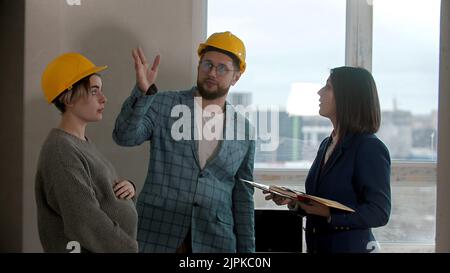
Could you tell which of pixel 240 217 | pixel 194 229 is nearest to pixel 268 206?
pixel 240 217

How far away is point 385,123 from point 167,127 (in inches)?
18.7

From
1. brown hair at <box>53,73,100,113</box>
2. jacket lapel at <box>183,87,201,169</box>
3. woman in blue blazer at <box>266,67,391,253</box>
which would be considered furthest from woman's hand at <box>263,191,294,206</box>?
brown hair at <box>53,73,100,113</box>

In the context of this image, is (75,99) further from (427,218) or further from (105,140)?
(427,218)

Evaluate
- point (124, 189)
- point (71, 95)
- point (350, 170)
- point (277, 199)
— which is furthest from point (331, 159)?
point (71, 95)

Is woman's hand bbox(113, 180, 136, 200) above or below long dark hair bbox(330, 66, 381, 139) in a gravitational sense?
below

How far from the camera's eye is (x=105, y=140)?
4.31ft

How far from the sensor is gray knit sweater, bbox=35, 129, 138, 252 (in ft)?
4.02

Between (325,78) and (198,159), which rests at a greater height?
(325,78)

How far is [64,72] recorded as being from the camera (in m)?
1.28

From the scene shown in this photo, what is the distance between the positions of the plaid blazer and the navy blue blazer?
16 cm

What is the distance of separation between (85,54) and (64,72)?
0.06 metres

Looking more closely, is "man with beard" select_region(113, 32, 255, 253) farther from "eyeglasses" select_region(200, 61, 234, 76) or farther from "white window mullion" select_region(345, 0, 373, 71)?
"white window mullion" select_region(345, 0, 373, 71)

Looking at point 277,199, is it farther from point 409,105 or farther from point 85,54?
point 85,54

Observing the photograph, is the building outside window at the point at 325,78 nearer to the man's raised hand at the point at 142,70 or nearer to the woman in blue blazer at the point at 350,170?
the woman in blue blazer at the point at 350,170
